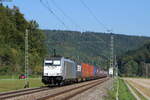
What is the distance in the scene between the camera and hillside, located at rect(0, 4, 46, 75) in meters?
113

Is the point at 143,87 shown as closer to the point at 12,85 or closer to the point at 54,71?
the point at 12,85

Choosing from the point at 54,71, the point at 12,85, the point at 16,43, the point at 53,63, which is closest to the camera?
the point at 54,71

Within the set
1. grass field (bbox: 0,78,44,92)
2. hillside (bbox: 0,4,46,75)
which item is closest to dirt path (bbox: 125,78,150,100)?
grass field (bbox: 0,78,44,92)

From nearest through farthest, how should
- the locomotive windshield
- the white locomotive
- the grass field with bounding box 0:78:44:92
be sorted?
the grass field with bounding box 0:78:44:92 → the white locomotive → the locomotive windshield

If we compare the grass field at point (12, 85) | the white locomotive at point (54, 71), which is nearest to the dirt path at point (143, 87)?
the white locomotive at point (54, 71)

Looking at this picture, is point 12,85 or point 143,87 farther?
point 143,87

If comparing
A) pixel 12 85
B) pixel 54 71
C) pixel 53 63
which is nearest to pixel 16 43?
pixel 12 85

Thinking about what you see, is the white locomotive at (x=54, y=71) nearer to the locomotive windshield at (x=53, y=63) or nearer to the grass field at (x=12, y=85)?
the locomotive windshield at (x=53, y=63)

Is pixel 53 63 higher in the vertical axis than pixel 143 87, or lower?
higher

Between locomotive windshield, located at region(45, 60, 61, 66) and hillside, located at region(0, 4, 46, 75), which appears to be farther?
hillside, located at region(0, 4, 46, 75)

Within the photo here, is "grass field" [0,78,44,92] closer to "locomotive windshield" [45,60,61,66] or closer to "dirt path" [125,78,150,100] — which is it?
"locomotive windshield" [45,60,61,66]

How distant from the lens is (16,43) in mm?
130875

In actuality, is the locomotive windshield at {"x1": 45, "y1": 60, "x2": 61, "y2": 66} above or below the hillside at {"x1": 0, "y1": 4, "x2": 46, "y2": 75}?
below

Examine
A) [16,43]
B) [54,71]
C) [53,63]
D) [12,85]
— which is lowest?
[12,85]
